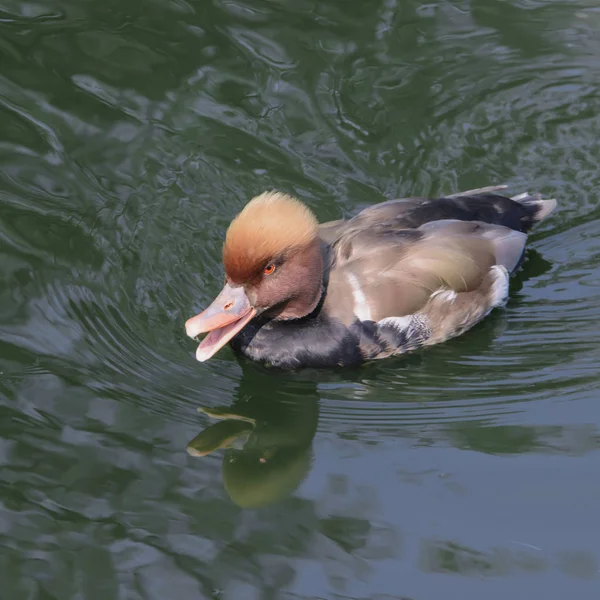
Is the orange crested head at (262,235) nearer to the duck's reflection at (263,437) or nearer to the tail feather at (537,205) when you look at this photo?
the duck's reflection at (263,437)

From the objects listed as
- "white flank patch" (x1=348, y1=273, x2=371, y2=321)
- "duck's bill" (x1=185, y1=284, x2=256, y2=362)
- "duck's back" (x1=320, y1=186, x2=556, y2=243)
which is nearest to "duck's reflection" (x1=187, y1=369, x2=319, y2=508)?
"duck's bill" (x1=185, y1=284, x2=256, y2=362)

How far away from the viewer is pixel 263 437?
18.8 feet

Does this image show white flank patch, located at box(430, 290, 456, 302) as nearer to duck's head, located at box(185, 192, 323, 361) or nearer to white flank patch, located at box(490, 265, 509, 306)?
white flank patch, located at box(490, 265, 509, 306)

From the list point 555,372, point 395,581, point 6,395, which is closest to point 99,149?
point 6,395

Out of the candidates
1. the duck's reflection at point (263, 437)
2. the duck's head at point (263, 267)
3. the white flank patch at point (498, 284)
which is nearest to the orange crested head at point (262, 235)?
the duck's head at point (263, 267)

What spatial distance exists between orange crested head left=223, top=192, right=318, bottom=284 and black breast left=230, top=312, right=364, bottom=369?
0.46 meters

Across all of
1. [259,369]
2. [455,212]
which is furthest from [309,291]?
[455,212]

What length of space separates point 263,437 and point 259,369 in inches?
23.9

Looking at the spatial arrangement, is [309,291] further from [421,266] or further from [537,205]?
[537,205]

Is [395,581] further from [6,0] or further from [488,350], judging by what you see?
[6,0]

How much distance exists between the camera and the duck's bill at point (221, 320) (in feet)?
19.0

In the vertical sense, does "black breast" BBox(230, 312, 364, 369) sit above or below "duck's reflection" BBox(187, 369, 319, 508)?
above

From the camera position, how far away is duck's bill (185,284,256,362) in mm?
5777

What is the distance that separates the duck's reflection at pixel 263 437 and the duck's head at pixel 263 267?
0.38m
